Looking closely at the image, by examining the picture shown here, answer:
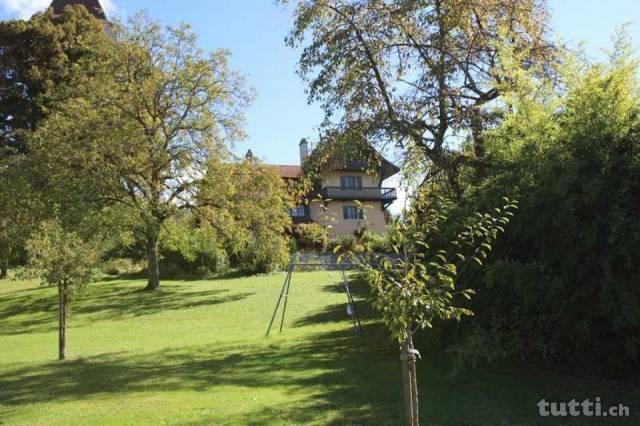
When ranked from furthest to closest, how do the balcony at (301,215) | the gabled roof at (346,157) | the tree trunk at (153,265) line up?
the balcony at (301,215), the tree trunk at (153,265), the gabled roof at (346,157)

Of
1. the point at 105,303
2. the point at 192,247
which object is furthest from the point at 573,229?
the point at 192,247

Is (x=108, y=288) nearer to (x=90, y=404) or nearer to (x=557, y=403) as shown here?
(x=90, y=404)

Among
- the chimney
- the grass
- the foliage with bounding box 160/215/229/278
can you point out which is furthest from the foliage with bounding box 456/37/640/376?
the foliage with bounding box 160/215/229/278

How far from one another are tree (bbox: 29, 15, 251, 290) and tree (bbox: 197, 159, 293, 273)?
0.99 metres

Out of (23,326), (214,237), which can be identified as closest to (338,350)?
(23,326)

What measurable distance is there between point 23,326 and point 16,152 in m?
13.9

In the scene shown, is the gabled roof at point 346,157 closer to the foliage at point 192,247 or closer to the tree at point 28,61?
the foliage at point 192,247

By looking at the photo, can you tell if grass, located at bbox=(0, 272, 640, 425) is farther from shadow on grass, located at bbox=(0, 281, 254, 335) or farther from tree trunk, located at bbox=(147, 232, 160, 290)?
tree trunk, located at bbox=(147, 232, 160, 290)

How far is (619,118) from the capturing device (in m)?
6.42

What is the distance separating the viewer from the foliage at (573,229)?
249 inches

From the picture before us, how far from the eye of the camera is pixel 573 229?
260 inches

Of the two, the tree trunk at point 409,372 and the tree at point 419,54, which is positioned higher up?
the tree at point 419,54

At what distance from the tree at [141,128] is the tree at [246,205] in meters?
0.99

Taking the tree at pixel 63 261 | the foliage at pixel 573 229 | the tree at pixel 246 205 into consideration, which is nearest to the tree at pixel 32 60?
the tree at pixel 246 205
